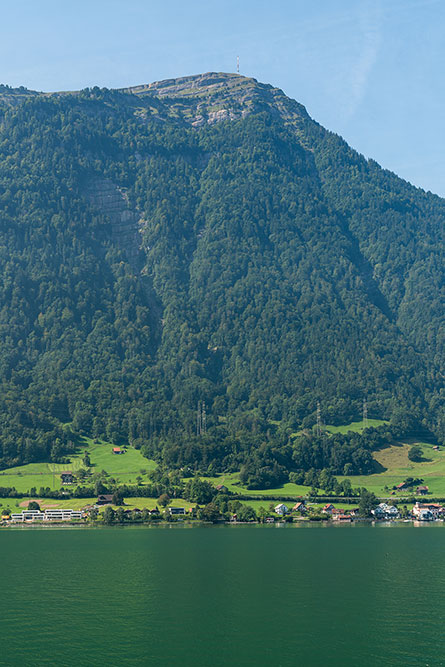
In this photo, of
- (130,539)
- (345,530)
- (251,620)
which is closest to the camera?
(251,620)

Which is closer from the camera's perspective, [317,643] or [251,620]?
[317,643]

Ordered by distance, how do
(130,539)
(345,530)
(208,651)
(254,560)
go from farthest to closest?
(345,530)
(130,539)
(254,560)
(208,651)

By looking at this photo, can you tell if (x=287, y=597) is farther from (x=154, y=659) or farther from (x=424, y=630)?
(x=154, y=659)

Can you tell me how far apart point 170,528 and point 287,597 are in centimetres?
11239

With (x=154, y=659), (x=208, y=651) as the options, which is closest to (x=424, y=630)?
(x=208, y=651)

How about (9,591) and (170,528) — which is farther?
(170,528)

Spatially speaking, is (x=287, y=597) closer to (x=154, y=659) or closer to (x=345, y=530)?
(x=154, y=659)

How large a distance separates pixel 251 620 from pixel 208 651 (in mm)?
11566

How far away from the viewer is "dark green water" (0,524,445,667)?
6894 cm

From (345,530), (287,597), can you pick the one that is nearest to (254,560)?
(287,597)

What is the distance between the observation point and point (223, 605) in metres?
87.5

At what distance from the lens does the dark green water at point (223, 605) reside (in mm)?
68938

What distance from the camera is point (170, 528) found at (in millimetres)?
199875

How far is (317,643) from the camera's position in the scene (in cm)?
7144
